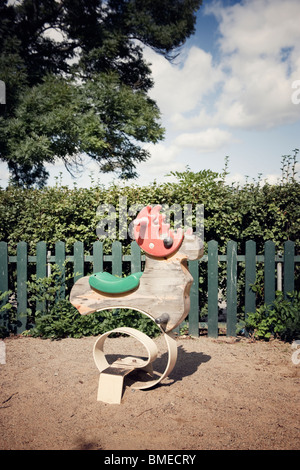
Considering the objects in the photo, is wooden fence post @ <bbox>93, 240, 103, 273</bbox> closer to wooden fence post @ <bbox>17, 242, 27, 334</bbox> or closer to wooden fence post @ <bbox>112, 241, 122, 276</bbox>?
wooden fence post @ <bbox>112, 241, 122, 276</bbox>

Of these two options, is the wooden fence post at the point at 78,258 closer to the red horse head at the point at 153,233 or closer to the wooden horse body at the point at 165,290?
the wooden horse body at the point at 165,290

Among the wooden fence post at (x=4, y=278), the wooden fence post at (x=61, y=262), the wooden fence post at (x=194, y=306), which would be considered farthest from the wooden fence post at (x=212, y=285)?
the wooden fence post at (x=4, y=278)

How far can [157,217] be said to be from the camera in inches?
119

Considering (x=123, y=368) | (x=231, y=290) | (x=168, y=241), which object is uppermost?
(x=168, y=241)

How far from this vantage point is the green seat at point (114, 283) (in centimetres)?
312

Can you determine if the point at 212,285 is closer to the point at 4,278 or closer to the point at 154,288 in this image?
the point at 154,288

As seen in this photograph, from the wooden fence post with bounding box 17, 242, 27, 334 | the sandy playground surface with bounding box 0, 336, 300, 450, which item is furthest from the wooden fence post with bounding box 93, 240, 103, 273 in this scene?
the sandy playground surface with bounding box 0, 336, 300, 450

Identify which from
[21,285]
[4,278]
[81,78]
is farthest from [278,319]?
[81,78]

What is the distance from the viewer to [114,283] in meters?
3.16

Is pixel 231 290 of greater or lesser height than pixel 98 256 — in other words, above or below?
below

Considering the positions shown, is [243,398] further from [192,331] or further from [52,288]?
[52,288]

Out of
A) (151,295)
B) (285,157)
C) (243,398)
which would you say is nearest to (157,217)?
(151,295)

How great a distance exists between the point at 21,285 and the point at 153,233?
9.29ft

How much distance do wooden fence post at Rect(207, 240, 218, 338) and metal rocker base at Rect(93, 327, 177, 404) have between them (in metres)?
1.76
